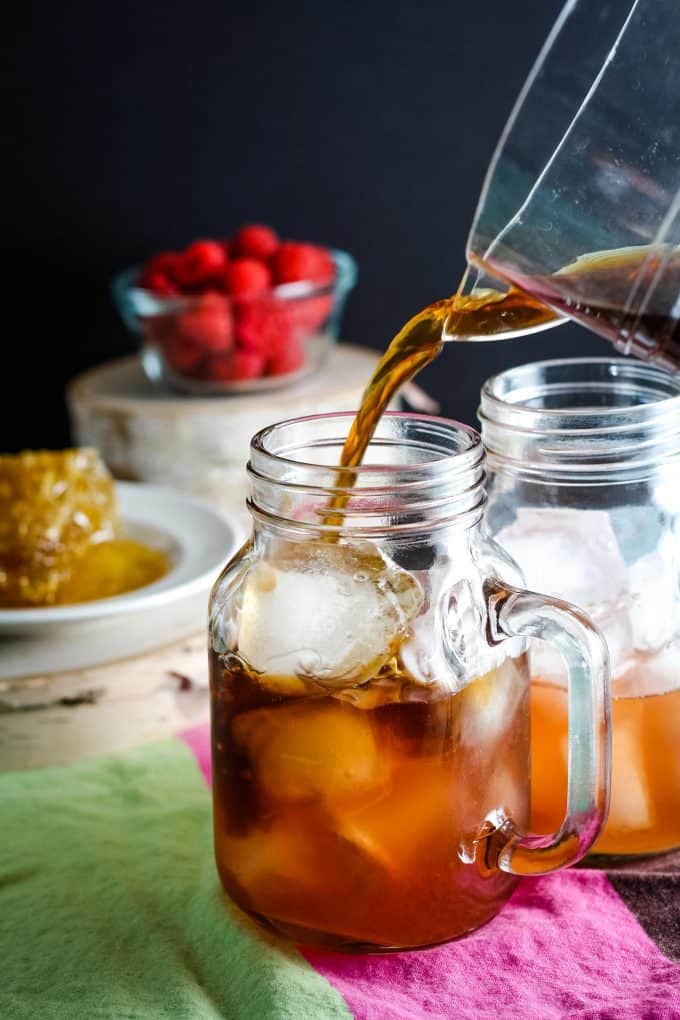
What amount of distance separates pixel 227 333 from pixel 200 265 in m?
0.11

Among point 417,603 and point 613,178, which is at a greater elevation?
point 613,178

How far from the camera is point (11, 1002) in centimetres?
76

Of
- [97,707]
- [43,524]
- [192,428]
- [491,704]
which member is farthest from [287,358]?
[491,704]

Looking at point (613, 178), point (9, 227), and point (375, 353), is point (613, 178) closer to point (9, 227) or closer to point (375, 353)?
point (375, 353)

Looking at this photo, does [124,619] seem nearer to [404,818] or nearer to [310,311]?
[404,818]

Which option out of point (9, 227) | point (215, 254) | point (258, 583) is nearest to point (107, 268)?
point (9, 227)

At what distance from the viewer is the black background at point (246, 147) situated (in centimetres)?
200

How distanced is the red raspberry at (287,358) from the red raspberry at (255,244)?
0.14m

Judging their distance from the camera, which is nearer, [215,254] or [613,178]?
[613,178]

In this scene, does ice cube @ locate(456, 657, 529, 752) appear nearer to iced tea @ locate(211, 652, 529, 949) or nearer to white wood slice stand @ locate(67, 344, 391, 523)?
iced tea @ locate(211, 652, 529, 949)

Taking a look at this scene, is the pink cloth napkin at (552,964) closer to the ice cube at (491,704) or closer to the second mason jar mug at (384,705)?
the second mason jar mug at (384,705)

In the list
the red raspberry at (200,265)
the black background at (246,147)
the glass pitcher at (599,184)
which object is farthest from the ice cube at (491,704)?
the black background at (246,147)

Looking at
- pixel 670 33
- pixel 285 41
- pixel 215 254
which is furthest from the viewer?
pixel 285 41

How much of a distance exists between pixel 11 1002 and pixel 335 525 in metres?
0.35
